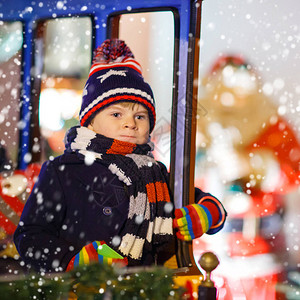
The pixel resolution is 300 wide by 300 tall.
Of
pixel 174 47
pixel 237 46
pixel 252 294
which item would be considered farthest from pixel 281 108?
pixel 174 47

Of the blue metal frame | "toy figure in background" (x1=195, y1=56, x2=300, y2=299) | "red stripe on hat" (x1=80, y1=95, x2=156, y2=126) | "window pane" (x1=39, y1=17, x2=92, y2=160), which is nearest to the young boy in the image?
"red stripe on hat" (x1=80, y1=95, x2=156, y2=126)

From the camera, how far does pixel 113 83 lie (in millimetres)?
1628

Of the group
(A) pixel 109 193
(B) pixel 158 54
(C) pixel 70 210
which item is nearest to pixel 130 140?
(A) pixel 109 193

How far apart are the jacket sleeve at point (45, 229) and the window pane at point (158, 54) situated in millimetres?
525

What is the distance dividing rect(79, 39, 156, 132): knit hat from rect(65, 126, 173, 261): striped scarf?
0.32 ft

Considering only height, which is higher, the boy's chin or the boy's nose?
the boy's nose

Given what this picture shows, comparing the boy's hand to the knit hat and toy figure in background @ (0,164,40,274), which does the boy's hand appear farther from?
toy figure in background @ (0,164,40,274)

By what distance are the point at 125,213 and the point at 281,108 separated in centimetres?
165

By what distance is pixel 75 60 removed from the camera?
2.04 m

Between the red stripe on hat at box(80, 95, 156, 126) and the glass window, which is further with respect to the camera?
the glass window

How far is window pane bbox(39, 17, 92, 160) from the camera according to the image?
6.51 ft

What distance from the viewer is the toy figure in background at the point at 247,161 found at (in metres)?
2.92

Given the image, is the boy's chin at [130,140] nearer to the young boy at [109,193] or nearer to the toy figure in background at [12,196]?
the young boy at [109,193]

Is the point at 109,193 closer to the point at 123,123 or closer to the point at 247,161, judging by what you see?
the point at 123,123
